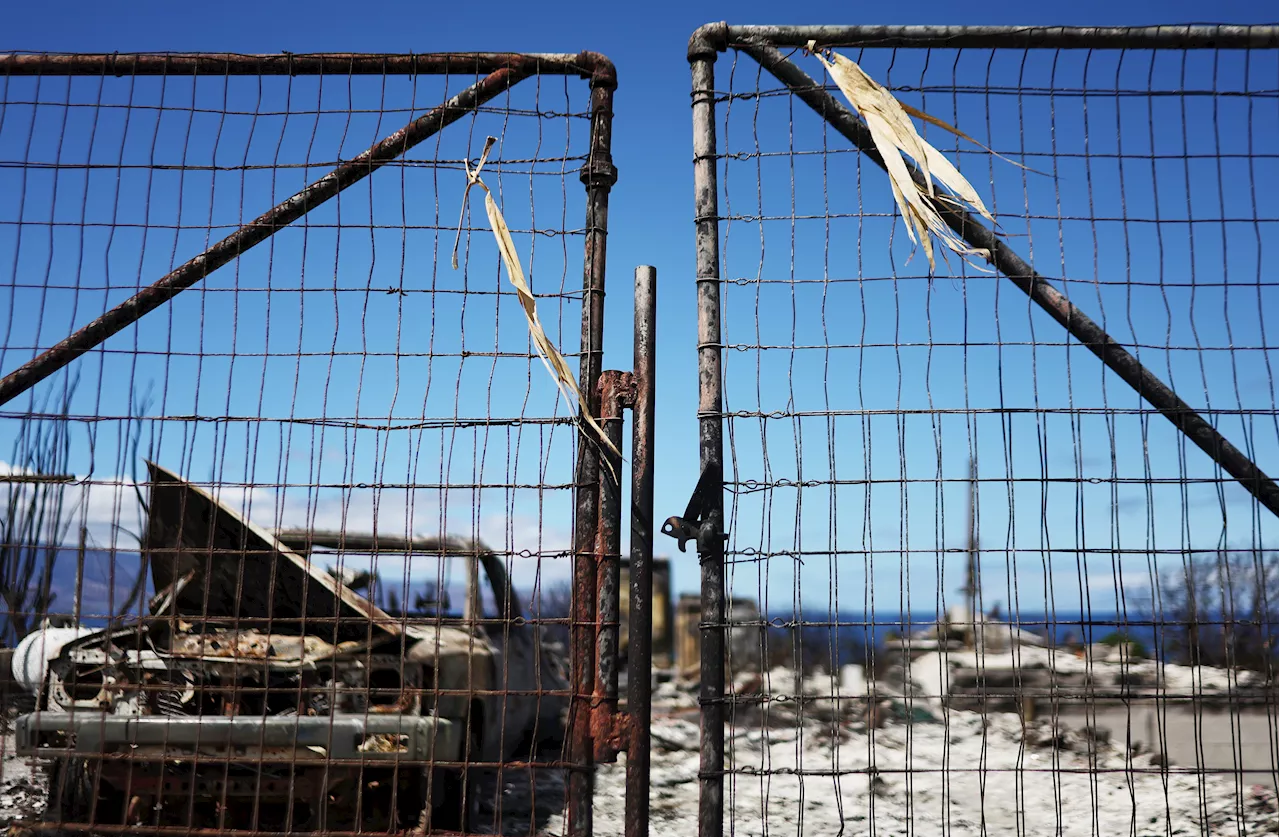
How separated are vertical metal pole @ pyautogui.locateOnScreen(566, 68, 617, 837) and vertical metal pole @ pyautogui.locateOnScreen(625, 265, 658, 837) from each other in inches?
5.3

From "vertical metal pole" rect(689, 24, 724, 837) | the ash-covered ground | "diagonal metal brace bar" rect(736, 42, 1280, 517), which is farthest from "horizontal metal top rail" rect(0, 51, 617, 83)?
the ash-covered ground

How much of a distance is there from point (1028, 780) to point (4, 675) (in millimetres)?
6356

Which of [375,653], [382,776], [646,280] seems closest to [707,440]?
[646,280]

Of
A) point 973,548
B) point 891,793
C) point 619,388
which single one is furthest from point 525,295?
point 891,793

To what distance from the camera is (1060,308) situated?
12.1 feet

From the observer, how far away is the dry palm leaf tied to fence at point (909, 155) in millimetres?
3516

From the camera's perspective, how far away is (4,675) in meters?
4.55

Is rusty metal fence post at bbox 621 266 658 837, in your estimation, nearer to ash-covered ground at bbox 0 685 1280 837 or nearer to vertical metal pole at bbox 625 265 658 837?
vertical metal pole at bbox 625 265 658 837

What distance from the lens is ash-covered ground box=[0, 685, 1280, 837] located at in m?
5.02

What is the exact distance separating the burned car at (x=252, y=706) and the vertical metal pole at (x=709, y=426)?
1.96ft

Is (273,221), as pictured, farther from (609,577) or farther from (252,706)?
(252,706)

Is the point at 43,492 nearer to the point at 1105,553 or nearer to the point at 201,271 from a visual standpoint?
the point at 201,271

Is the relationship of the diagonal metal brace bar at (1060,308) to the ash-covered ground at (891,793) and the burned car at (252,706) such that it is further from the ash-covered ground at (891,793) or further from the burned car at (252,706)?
the burned car at (252,706)

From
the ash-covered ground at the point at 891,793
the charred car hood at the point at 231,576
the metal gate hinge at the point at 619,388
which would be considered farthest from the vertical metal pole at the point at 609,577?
the charred car hood at the point at 231,576
